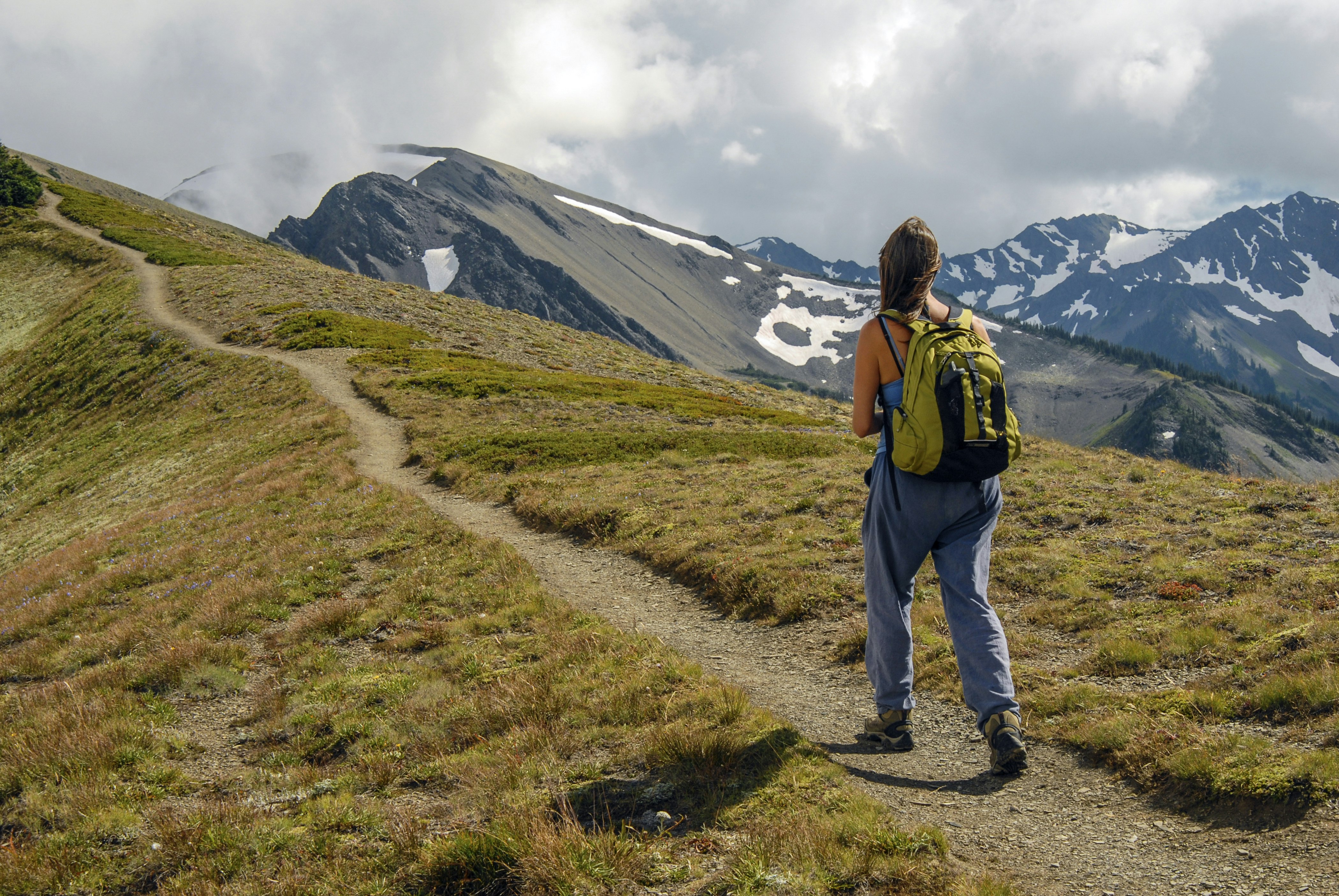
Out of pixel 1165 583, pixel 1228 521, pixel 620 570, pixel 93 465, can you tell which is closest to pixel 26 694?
pixel 620 570

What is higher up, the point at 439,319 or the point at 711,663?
the point at 439,319

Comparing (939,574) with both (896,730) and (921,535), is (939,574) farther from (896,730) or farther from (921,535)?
(896,730)

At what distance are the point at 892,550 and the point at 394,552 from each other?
13.1 m

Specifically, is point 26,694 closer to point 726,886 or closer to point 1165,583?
point 726,886

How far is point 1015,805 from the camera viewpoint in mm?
6238

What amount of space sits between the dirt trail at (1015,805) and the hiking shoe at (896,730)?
0.10m

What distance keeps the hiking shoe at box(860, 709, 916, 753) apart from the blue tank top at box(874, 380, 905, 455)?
2.64 meters

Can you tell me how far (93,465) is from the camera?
35906 millimetres

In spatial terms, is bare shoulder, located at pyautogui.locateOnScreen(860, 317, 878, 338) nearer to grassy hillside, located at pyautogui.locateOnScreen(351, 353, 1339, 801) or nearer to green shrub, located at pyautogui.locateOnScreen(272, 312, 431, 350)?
grassy hillside, located at pyautogui.locateOnScreen(351, 353, 1339, 801)

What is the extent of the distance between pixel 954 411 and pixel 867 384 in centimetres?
86

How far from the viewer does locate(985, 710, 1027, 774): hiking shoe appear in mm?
6582

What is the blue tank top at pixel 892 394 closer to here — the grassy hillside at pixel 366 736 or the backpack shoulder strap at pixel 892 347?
the backpack shoulder strap at pixel 892 347

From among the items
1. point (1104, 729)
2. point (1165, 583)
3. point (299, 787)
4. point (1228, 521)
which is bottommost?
point (299, 787)

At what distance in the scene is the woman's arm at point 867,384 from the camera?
681 cm
